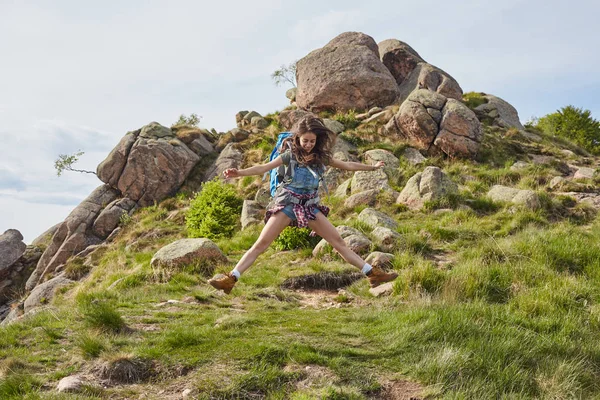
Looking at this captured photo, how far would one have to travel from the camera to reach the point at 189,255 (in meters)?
10.4

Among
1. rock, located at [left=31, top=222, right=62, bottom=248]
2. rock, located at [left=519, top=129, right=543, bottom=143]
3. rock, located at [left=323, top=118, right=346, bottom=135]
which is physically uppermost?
rock, located at [left=323, top=118, right=346, bottom=135]

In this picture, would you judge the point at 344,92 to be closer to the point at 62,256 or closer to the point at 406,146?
the point at 406,146

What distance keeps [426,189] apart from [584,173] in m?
8.12

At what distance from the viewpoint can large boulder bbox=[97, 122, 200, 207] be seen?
2277 centimetres

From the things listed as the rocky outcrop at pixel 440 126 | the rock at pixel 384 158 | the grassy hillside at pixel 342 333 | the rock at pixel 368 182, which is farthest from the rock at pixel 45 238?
the rocky outcrop at pixel 440 126

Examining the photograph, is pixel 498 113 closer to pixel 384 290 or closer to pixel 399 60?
pixel 399 60

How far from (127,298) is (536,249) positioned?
770 centimetres

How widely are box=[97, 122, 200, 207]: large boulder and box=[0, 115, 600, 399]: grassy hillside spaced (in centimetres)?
1229

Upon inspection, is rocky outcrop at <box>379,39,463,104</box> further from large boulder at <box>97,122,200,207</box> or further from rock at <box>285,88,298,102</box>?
large boulder at <box>97,122,200,207</box>

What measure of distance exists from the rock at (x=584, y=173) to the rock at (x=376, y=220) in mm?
10181

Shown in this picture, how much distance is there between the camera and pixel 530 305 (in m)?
6.36

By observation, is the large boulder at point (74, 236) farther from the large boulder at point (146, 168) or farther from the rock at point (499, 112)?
the rock at point (499, 112)

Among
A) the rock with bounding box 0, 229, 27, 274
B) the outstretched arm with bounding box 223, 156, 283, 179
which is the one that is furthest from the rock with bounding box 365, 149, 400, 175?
the rock with bounding box 0, 229, 27, 274

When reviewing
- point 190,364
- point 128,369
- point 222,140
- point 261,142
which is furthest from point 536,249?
point 222,140
